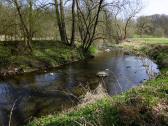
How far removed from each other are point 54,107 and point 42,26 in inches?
864

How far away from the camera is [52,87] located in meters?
19.4

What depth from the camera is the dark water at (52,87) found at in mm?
14258

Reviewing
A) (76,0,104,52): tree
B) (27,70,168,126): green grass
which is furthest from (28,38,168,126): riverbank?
(76,0,104,52): tree

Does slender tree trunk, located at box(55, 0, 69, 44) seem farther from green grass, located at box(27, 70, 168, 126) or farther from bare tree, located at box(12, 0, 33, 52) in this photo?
green grass, located at box(27, 70, 168, 126)

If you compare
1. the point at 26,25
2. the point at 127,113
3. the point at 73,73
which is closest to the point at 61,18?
the point at 26,25

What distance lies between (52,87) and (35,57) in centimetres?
1028

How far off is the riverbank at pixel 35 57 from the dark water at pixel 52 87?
1.61 m

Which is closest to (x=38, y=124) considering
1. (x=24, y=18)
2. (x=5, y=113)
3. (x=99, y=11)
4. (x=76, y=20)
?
(x=5, y=113)

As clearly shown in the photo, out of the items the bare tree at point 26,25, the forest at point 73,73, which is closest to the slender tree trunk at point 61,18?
the forest at point 73,73

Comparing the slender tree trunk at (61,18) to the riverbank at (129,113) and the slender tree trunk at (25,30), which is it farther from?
the riverbank at (129,113)

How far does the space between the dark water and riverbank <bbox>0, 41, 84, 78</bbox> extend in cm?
161

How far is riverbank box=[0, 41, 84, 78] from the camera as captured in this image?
25719mm

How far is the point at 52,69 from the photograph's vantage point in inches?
1074

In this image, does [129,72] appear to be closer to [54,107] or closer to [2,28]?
[54,107]
